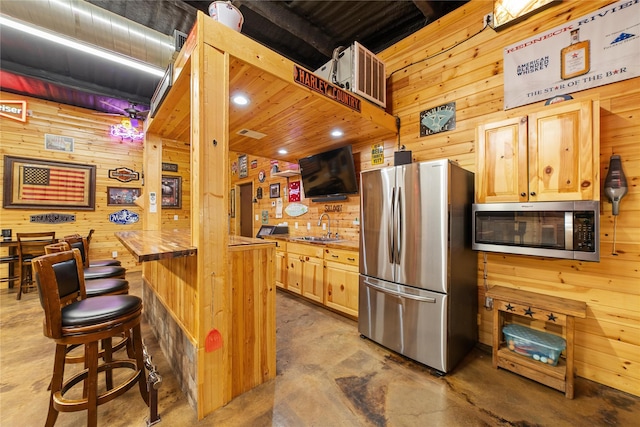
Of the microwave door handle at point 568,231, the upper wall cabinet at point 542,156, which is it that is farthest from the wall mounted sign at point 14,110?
the microwave door handle at point 568,231

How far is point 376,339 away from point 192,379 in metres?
1.63

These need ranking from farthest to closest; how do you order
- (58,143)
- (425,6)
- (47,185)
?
(58,143) < (47,185) < (425,6)

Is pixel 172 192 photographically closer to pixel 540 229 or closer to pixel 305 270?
pixel 305 270

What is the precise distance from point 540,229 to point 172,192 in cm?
697

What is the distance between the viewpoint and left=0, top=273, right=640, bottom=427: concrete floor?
1573 millimetres

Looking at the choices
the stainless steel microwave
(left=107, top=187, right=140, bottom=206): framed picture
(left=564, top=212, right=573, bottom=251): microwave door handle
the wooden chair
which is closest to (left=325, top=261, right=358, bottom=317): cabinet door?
the stainless steel microwave

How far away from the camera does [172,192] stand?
20.6ft

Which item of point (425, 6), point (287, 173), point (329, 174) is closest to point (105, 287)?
point (329, 174)

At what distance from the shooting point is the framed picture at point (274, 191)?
530 centimetres

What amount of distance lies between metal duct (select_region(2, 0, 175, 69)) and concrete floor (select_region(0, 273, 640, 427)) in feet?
9.91

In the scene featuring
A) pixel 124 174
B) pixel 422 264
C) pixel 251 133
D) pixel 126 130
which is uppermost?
pixel 126 130

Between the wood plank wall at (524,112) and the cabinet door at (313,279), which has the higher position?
the wood plank wall at (524,112)

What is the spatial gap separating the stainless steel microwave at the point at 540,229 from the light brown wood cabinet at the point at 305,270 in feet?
6.35

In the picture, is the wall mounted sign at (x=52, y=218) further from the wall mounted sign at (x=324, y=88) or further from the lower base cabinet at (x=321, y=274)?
the wall mounted sign at (x=324, y=88)
